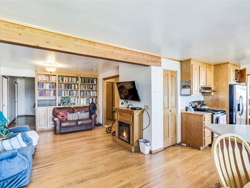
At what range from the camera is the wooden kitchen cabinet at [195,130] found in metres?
3.35

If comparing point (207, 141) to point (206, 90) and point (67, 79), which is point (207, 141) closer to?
point (206, 90)

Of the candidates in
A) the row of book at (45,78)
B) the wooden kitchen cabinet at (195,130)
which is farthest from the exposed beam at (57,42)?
the row of book at (45,78)

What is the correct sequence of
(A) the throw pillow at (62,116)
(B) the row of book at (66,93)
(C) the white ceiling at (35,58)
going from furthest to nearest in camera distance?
(B) the row of book at (66,93), (A) the throw pillow at (62,116), (C) the white ceiling at (35,58)

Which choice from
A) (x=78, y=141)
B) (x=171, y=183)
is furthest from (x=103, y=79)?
(x=171, y=183)

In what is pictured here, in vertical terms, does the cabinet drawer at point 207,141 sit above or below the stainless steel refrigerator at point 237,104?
below

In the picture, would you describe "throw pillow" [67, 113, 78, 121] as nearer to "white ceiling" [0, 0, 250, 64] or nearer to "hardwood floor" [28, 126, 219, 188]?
"hardwood floor" [28, 126, 219, 188]

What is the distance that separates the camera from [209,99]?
4215mm

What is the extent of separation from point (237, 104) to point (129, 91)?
3116mm

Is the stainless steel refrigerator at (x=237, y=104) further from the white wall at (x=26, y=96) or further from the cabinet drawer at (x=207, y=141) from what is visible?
the white wall at (x=26, y=96)

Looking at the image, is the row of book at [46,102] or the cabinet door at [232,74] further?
the row of book at [46,102]

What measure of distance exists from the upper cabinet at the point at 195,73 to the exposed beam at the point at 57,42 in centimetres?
164

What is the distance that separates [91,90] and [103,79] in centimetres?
92

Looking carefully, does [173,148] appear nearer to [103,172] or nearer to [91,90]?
[103,172]

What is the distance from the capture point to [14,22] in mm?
1679
